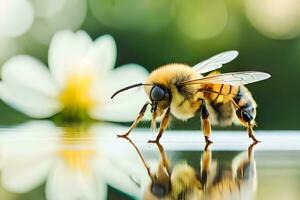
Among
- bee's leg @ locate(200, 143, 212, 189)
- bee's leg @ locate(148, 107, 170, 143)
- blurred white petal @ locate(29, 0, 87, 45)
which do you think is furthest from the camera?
blurred white petal @ locate(29, 0, 87, 45)

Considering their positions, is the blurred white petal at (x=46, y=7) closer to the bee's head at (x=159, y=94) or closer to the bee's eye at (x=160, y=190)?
the bee's head at (x=159, y=94)

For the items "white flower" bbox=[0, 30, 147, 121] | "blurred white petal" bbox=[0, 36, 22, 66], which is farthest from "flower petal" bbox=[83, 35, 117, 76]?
"blurred white petal" bbox=[0, 36, 22, 66]

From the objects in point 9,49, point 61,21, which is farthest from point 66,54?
point 61,21

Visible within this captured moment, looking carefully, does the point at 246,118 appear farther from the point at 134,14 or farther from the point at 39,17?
the point at 39,17

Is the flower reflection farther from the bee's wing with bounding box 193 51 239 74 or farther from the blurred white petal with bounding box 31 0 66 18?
the blurred white petal with bounding box 31 0 66 18

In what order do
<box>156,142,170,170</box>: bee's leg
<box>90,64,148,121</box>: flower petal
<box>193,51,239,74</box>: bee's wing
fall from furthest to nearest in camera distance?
<box>90,64,148,121</box>: flower petal
<box>193,51,239,74</box>: bee's wing
<box>156,142,170,170</box>: bee's leg

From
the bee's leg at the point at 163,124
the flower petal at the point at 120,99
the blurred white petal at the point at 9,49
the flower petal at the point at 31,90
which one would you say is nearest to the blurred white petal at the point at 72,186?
the bee's leg at the point at 163,124
